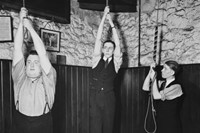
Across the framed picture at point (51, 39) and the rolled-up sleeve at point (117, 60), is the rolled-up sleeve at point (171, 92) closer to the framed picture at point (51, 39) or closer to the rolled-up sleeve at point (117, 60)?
the rolled-up sleeve at point (117, 60)

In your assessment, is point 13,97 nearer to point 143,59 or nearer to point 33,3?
point 33,3

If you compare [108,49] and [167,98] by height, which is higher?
[108,49]

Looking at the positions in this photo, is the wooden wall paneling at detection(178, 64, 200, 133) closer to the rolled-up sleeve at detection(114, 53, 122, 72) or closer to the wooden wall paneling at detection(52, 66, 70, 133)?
the rolled-up sleeve at detection(114, 53, 122, 72)

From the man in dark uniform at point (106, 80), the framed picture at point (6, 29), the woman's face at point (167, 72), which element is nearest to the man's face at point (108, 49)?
the man in dark uniform at point (106, 80)

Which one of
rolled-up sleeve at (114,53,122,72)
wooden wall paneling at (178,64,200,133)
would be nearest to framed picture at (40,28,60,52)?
rolled-up sleeve at (114,53,122,72)

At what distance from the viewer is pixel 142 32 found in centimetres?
354

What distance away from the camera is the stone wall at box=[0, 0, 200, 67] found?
304 centimetres

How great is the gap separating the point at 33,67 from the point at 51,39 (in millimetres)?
732

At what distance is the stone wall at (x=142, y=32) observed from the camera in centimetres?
304

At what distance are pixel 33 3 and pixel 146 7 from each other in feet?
5.24

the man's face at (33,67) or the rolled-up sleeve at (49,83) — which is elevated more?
the man's face at (33,67)

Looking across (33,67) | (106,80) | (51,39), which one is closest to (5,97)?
(33,67)

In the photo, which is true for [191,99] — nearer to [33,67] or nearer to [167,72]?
[167,72]

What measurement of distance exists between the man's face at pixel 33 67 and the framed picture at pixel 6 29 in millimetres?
403
